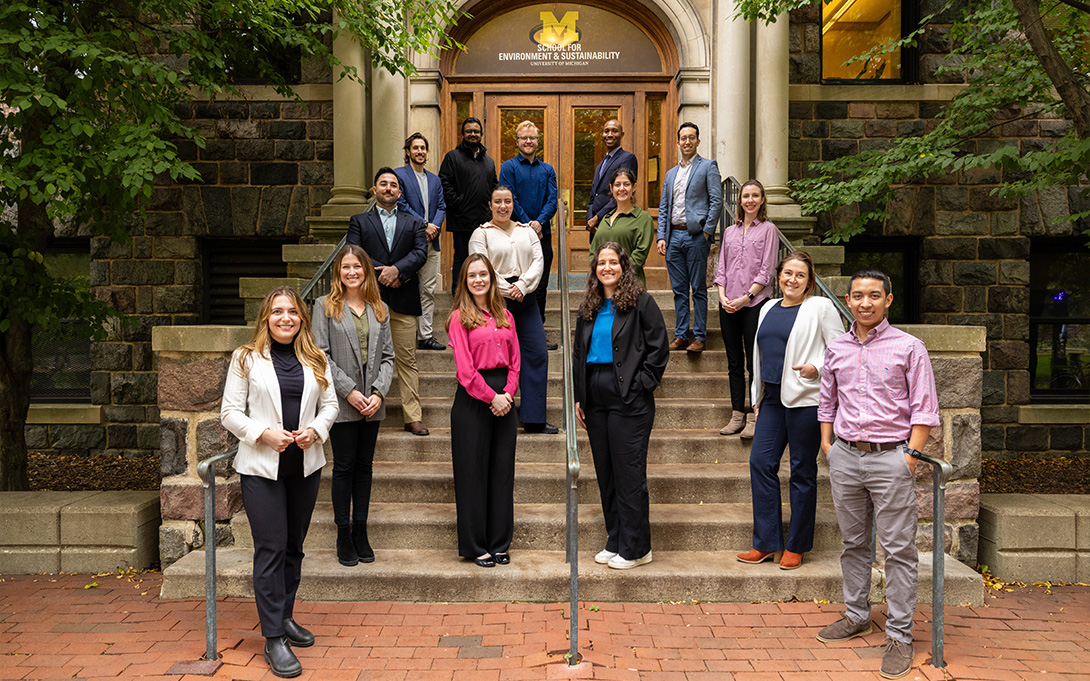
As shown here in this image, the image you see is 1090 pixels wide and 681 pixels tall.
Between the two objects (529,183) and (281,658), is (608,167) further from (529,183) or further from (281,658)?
(281,658)

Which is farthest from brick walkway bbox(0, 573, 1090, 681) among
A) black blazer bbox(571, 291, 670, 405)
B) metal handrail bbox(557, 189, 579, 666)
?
black blazer bbox(571, 291, 670, 405)

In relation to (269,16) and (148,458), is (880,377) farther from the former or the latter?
(148,458)

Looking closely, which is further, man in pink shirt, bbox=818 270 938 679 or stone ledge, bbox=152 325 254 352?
stone ledge, bbox=152 325 254 352

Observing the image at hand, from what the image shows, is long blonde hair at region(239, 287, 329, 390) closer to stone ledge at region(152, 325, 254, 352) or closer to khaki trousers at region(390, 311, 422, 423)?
stone ledge at region(152, 325, 254, 352)

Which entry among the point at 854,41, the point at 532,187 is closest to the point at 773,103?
the point at 854,41

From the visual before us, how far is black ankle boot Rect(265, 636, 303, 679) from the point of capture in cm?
365

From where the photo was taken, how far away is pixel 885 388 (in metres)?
3.75

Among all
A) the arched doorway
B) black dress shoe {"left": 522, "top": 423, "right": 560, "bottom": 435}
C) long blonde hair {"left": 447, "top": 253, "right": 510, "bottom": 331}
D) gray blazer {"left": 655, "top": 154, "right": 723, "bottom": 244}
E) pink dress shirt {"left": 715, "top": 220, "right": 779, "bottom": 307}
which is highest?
the arched doorway

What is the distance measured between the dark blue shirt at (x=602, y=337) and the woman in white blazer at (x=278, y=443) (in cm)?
154

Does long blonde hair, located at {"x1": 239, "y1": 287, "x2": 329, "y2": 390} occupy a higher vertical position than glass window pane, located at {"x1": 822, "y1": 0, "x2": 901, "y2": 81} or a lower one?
lower

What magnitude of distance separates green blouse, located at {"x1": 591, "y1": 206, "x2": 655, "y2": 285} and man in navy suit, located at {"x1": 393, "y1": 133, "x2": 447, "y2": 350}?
1462 millimetres

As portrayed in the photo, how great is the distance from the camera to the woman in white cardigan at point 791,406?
4480 millimetres

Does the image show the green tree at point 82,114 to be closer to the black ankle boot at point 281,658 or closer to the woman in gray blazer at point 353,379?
the woman in gray blazer at point 353,379

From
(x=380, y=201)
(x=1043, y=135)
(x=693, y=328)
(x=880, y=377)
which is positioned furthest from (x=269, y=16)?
(x=1043, y=135)
